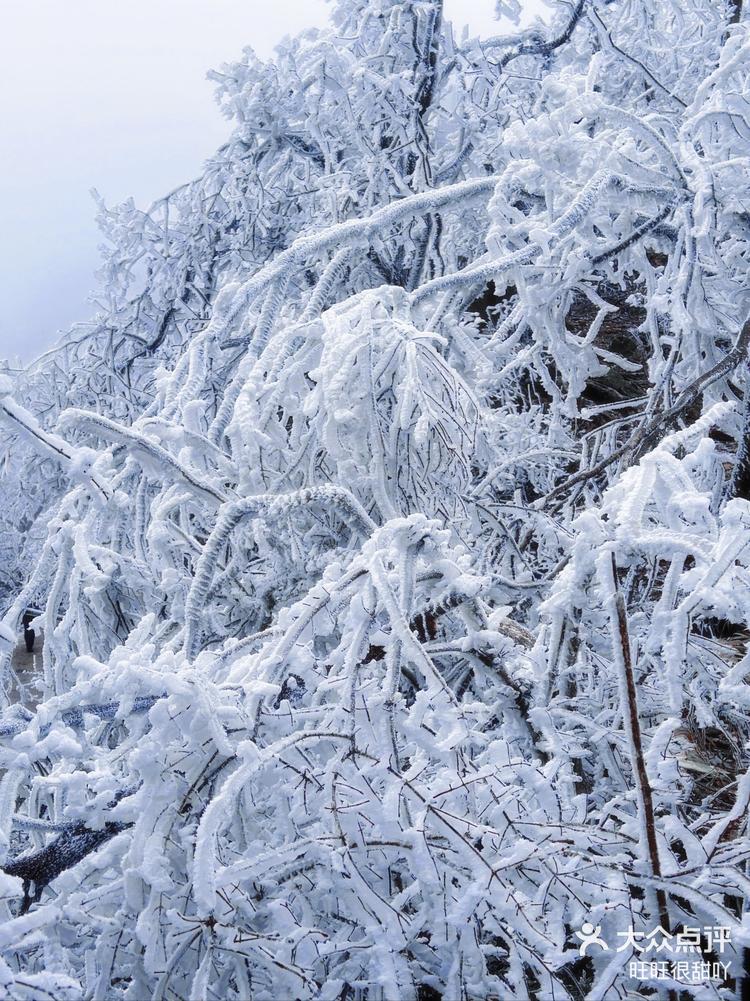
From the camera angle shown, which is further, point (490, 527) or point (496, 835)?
point (490, 527)

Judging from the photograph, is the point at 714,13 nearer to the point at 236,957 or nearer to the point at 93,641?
the point at 93,641

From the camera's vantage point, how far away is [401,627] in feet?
5.41

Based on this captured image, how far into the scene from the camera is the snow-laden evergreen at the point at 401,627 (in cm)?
145

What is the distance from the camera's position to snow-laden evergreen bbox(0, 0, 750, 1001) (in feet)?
4.75

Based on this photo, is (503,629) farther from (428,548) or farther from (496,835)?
(496,835)

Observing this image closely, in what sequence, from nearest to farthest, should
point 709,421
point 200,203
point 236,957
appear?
point 236,957, point 709,421, point 200,203

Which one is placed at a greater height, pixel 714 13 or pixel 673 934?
pixel 714 13

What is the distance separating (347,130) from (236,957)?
4.68 m

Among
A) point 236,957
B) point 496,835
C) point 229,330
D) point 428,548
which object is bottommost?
point 496,835

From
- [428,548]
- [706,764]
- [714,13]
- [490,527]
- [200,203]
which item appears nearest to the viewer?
[428,548]

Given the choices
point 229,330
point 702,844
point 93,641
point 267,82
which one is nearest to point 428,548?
point 702,844

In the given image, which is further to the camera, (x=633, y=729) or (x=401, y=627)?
(x=401, y=627)

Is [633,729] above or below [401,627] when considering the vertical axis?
below

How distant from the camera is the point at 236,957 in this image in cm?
142
